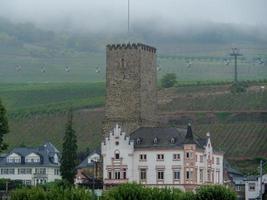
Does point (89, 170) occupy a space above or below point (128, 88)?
below

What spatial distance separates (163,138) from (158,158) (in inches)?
87.4

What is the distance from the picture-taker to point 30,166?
153 meters

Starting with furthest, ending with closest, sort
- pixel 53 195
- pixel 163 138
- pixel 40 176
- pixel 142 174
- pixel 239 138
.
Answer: pixel 239 138 < pixel 40 176 < pixel 142 174 < pixel 163 138 < pixel 53 195

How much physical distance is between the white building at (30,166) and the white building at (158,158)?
22931 millimetres

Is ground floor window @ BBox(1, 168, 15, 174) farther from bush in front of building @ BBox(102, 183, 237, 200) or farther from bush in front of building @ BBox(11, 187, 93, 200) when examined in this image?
bush in front of building @ BBox(11, 187, 93, 200)

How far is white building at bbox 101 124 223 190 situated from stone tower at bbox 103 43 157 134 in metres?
4.25

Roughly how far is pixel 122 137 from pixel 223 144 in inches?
1965

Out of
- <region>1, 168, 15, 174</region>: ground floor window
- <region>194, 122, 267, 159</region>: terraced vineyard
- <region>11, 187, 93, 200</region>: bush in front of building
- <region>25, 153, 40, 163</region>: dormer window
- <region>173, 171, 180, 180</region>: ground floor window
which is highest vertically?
<region>194, 122, 267, 159</region>: terraced vineyard

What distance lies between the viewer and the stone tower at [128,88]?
136 m

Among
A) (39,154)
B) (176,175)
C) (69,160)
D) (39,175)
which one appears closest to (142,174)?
(176,175)

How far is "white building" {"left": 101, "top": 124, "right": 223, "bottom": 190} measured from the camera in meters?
127

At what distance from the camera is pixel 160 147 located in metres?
128

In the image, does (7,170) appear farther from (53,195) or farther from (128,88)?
(53,195)

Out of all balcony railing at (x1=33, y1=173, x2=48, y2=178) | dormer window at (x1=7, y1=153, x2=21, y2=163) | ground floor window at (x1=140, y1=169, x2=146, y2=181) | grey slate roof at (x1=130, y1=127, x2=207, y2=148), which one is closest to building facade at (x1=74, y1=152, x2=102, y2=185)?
ground floor window at (x1=140, y1=169, x2=146, y2=181)
